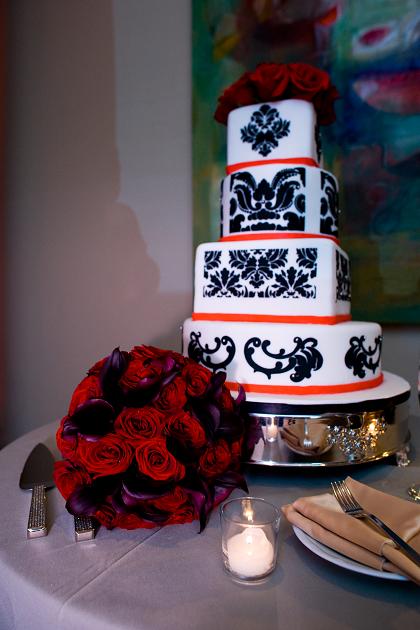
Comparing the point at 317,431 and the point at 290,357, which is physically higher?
the point at 290,357

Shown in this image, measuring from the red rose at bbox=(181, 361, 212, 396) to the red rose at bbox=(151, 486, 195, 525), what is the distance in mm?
157

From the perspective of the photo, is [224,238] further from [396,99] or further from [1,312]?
[1,312]

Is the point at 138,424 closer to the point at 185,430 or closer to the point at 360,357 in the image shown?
the point at 185,430

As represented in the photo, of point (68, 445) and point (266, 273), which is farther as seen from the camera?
point (266, 273)

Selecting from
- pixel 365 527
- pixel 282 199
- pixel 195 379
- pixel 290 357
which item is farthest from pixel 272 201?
pixel 365 527

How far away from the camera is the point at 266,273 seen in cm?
105

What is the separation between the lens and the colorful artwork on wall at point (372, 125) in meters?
1.58

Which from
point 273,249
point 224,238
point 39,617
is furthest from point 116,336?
point 39,617

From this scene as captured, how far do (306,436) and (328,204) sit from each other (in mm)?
610

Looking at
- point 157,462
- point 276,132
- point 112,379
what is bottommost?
point 157,462

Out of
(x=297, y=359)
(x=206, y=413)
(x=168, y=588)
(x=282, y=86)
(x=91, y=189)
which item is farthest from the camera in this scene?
(x=91, y=189)

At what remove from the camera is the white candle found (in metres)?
0.54

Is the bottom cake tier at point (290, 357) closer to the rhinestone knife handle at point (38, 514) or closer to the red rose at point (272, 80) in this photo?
the rhinestone knife handle at point (38, 514)

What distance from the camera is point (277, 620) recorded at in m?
0.47
